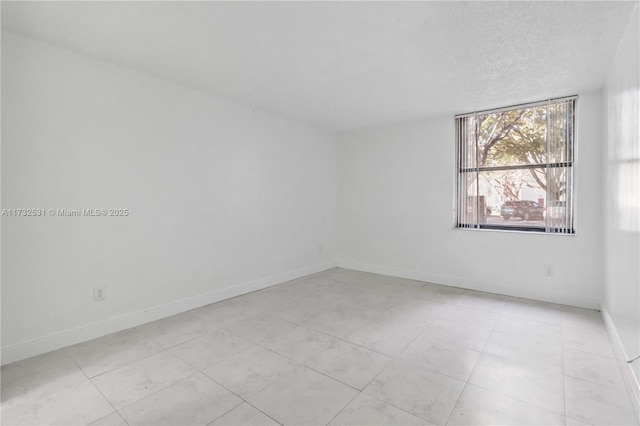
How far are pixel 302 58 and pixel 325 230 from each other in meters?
3.17

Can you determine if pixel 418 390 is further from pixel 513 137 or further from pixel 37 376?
pixel 513 137

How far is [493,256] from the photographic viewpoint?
4102 millimetres

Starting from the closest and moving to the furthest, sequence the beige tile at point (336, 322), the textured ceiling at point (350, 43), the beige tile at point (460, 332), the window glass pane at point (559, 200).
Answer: the textured ceiling at point (350, 43) → the beige tile at point (460, 332) → the beige tile at point (336, 322) → the window glass pane at point (559, 200)

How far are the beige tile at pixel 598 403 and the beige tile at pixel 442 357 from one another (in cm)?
57

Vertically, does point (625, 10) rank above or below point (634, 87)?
above

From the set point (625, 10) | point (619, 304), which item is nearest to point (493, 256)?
point (619, 304)

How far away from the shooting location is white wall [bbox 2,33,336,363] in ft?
7.88

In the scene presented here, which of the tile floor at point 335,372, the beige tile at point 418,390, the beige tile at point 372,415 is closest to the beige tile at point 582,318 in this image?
the tile floor at point 335,372

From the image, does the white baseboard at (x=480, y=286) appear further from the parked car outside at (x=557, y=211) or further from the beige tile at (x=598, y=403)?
the beige tile at (x=598, y=403)

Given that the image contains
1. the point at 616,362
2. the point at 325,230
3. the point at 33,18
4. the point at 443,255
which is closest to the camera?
the point at 33,18

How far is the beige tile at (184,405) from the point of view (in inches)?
67.9

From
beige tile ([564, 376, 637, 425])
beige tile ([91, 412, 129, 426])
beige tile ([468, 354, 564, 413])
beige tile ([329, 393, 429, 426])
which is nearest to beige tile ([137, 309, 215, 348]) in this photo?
beige tile ([91, 412, 129, 426])

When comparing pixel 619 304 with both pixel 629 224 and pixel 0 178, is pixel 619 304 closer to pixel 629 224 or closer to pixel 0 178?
pixel 629 224

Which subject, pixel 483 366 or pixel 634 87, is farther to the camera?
pixel 483 366
